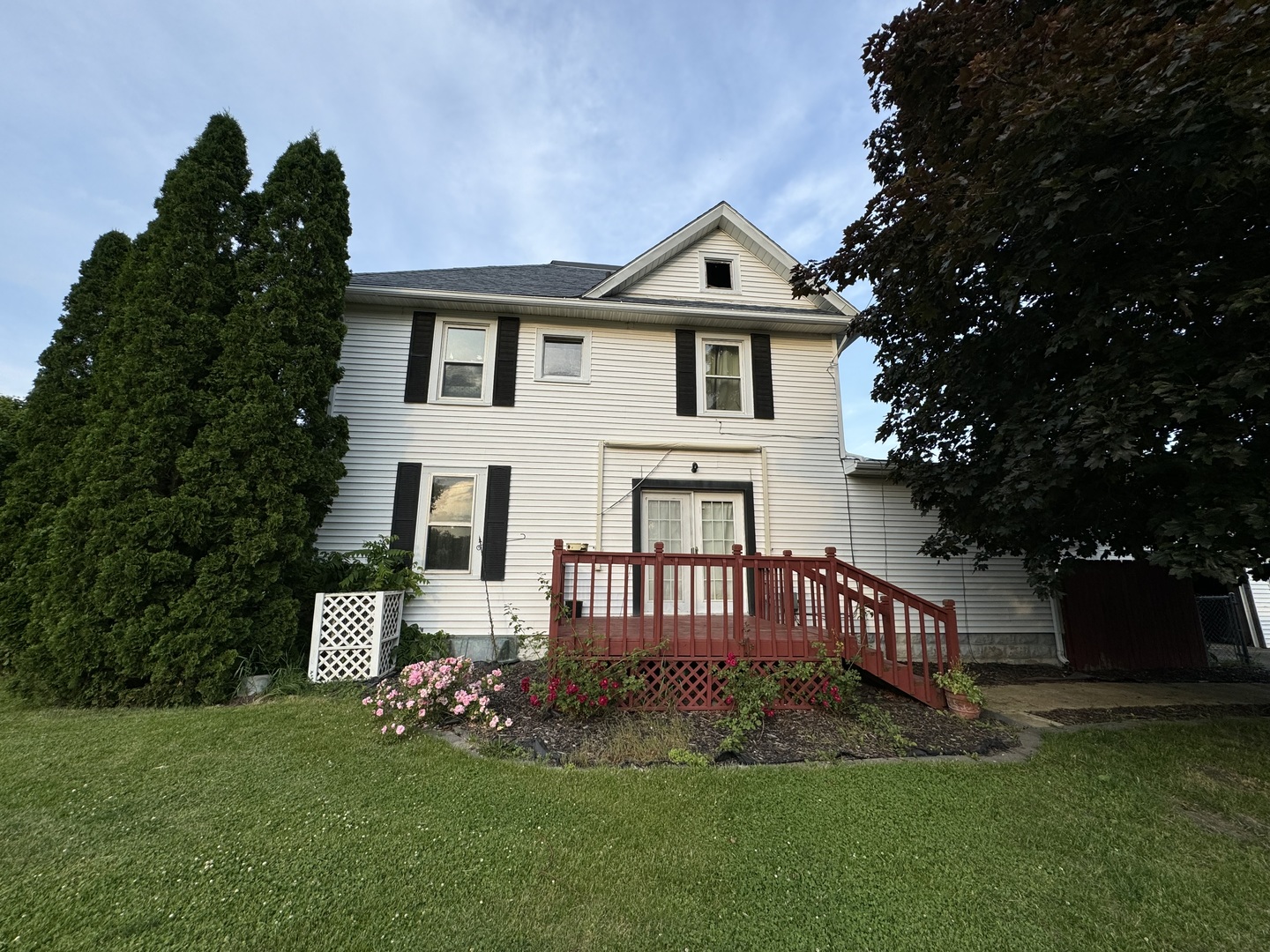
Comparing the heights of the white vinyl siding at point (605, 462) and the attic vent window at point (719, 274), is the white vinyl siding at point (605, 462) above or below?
below

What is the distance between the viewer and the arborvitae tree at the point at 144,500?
16.0ft

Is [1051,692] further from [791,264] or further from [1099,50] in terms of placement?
[791,264]

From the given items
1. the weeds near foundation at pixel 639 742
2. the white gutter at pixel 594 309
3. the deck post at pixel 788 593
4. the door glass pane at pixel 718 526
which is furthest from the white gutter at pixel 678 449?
the weeds near foundation at pixel 639 742

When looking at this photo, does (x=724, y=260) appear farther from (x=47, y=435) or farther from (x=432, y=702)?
(x=47, y=435)

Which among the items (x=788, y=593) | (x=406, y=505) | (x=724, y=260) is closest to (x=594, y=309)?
(x=724, y=260)

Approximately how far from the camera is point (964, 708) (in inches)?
194

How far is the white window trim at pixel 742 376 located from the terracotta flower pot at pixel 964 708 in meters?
4.79

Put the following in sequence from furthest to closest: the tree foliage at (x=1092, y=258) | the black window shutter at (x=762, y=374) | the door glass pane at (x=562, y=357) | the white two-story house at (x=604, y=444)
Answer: the black window shutter at (x=762, y=374), the door glass pane at (x=562, y=357), the white two-story house at (x=604, y=444), the tree foliage at (x=1092, y=258)

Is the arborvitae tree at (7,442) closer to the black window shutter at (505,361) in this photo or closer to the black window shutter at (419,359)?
the black window shutter at (419,359)

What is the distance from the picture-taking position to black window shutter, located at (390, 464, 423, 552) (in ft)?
23.5

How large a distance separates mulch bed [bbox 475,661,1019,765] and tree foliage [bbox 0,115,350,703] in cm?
335

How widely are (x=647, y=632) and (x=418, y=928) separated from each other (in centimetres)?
343

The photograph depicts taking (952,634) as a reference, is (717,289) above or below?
above

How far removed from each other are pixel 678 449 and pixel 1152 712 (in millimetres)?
6478
